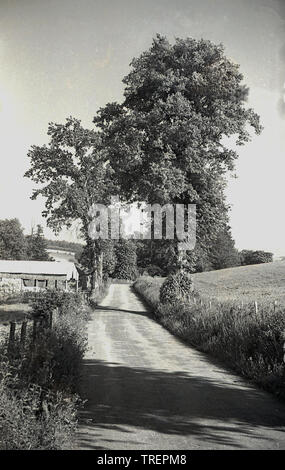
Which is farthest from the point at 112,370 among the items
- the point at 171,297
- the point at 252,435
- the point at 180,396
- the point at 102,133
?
the point at 102,133

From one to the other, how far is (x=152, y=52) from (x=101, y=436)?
26.4 m

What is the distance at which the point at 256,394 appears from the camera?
10.3 metres

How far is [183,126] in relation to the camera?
→ 26.8m

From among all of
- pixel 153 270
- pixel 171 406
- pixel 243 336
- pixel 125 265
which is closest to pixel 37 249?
pixel 125 265

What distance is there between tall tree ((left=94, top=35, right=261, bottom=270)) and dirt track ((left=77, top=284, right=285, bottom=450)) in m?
14.4

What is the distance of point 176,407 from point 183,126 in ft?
67.0

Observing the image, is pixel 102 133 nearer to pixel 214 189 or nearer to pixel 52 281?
pixel 214 189

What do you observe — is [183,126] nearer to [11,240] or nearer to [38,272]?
[38,272]

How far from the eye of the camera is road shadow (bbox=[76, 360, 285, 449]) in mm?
7600

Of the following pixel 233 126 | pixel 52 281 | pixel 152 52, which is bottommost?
pixel 52 281

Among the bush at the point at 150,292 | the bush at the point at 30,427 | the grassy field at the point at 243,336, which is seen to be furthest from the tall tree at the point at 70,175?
the bush at the point at 30,427

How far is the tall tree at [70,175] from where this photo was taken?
136 feet

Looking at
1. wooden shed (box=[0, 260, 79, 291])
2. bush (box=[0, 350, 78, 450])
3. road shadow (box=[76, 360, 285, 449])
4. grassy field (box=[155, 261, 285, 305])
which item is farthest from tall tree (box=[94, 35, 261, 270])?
wooden shed (box=[0, 260, 79, 291])

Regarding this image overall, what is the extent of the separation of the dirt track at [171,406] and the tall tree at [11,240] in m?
113
